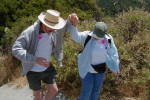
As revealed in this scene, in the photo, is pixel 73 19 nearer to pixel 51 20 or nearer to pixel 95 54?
pixel 51 20

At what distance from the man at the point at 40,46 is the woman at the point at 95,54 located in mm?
255

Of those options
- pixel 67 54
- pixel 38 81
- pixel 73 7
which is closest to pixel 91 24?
→ pixel 67 54

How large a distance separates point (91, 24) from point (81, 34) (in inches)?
86.0

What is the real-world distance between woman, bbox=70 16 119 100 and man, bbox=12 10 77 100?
0.26 meters

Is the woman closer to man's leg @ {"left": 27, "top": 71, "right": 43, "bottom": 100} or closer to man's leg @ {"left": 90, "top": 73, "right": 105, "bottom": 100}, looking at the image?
man's leg @ {"left": 90, "top": 73, "right": 105, "bottom": 100}

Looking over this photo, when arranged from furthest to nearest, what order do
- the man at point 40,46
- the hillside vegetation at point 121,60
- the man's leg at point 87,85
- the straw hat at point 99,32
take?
the hillside vegetation at point 121,60
the man's leg at point 87,85
the straw hat at point 99,32
the man at point 40,46

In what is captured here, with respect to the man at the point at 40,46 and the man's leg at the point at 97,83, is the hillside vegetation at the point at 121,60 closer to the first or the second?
the man's leg at the point at 97,83

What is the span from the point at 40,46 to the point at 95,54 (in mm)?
725

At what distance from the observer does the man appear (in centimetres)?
450

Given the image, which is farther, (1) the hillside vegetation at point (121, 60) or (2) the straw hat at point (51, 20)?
(1) the hillside vegetation at point (121, 60)

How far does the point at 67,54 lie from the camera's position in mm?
6613

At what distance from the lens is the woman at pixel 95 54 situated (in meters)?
4.88

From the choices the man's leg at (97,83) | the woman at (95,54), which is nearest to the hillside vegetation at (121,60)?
the man's leg at (97,83)

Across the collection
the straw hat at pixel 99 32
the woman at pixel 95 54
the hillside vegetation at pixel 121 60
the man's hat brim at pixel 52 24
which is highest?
the man's hat brim at pixel 52 24
